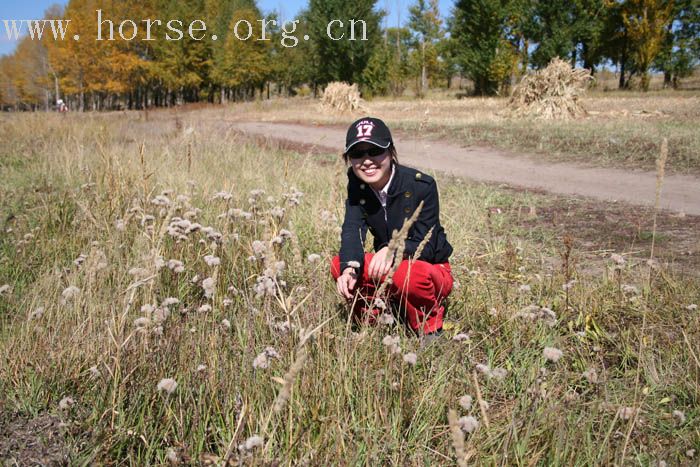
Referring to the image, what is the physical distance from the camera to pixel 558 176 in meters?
7.19

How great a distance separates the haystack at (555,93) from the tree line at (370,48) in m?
20.7

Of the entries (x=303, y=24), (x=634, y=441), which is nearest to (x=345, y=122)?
(x=634, y=441)

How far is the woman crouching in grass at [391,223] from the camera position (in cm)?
244

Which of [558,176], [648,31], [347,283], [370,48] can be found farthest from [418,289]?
[370,48]

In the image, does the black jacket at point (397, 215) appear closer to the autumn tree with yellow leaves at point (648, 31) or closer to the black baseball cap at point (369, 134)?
Result: the black baseball cap at point (369, 134)

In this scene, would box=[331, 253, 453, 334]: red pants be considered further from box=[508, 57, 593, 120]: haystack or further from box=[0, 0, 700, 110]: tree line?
box=[0, 0, 700, 110]: tree line

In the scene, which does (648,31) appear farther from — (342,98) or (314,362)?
(314,362)

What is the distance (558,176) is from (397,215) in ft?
17.4

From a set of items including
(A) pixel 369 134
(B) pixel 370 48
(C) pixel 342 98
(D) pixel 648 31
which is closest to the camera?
(A) pixel 369 134

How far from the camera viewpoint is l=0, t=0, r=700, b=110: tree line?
3428cm

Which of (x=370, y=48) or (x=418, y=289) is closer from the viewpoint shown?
(x=418, y=289)

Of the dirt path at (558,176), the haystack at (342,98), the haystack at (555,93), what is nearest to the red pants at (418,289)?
the dirt path at (558,176)

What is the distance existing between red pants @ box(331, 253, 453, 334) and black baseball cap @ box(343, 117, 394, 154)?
0.57 m

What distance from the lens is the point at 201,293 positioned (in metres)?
2.84
